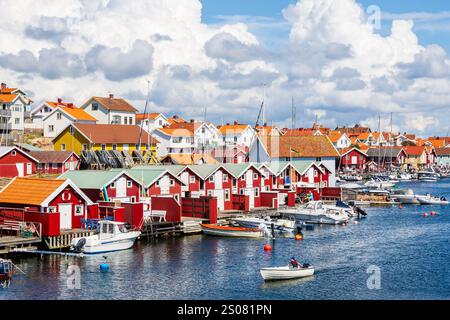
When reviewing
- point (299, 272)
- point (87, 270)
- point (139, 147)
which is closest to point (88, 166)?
point (139, 147)

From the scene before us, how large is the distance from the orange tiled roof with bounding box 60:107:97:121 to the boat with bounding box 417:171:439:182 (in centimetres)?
7761

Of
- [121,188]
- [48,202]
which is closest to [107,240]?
[48,202]

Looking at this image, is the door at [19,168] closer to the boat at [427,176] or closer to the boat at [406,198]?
the boat at [406,198]

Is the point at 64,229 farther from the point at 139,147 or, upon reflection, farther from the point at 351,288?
the point at 139,147

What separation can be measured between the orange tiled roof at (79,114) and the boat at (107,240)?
187 ft

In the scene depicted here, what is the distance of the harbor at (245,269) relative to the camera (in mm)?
35094

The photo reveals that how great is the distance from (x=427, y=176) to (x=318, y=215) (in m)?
91.1

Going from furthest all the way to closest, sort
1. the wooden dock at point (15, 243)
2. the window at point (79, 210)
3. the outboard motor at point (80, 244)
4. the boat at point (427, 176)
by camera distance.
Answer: the boat at point (427, 176)
the window at point (79, 210)
the outboard motor at point (80, 244)
the wooden dock at point (15, 243)

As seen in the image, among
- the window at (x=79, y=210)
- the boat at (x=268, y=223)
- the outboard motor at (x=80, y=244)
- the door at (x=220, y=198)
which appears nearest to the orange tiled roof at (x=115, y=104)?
the door at (x=220, y=198)

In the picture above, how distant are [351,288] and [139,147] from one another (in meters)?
58.2

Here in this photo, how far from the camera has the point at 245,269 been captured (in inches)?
1622

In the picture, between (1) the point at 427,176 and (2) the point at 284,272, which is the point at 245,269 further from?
(1) the point at 427,176

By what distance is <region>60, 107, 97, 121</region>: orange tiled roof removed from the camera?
102 metres

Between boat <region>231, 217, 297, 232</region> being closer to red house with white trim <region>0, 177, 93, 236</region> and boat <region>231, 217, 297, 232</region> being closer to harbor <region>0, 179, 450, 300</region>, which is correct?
harbor <region>0, 179, 450, 300</region>
